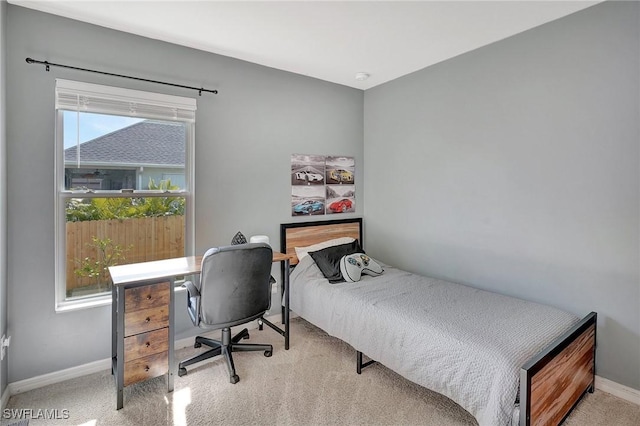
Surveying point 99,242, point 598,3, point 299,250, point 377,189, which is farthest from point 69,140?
point 598,3

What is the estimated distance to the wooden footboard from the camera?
161 centimetres

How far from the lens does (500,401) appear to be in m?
1.67

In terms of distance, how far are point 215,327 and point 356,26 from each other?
2.40 meters

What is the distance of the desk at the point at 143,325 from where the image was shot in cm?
211

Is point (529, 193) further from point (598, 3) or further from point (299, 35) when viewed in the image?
point (299, 35)

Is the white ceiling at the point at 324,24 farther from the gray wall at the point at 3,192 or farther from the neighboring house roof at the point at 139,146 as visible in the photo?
the neighboring house roof at the point at 139,146

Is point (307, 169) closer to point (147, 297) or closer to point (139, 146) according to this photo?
point (139, 146)

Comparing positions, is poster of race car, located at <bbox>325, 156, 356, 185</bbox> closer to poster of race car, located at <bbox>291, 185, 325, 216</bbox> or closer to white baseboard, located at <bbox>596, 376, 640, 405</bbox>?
poster of race car, located at <bbox>291, 185, 325, 216</bbox>

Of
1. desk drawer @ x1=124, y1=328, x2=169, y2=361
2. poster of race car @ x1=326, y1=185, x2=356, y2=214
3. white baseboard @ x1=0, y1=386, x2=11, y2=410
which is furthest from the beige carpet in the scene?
poster of race car @ x1=326, y1=185, x2=356, y2=214

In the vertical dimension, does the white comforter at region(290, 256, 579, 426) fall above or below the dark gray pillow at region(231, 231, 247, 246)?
below

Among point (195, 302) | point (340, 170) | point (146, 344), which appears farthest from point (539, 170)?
point (146, 344)

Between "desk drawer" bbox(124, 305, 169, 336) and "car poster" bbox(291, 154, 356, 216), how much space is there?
167 cm

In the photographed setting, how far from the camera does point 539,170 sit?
2578 mm

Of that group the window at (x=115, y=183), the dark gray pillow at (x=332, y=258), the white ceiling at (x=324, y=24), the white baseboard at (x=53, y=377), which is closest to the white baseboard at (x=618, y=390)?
the dark gray pillow at (x=332, y=258)
